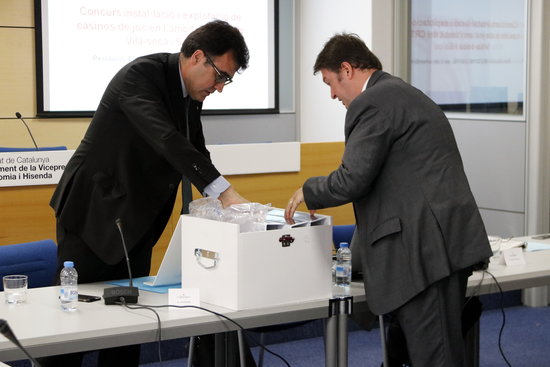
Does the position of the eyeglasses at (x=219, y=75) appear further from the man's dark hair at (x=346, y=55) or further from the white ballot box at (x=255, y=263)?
the white ballot box at (x=255, y=263)

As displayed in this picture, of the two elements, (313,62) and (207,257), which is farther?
(313,62)

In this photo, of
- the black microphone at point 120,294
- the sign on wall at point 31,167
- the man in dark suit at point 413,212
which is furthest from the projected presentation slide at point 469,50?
the black microphone at point 120,294

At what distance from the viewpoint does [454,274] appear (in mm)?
2551

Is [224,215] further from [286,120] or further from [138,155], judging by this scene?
[286,120]

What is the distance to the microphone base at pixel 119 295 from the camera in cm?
256

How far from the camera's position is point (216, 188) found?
2.72 meters

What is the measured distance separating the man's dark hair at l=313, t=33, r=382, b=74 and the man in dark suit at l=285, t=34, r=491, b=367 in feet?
0.39

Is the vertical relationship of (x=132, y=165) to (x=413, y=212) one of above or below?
above

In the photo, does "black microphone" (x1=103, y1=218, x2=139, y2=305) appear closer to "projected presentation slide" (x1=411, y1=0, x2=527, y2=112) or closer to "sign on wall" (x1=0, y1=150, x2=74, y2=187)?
"sign on wall" (x1=0, y1=150, x2=74, y2=187)

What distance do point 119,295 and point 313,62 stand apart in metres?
5.16

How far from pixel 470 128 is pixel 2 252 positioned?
12.2 ft

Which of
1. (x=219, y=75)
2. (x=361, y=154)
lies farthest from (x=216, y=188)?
(x=361, y=154)

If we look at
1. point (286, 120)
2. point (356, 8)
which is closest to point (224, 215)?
point (356, 8)

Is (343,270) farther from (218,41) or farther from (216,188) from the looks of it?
(218,41)
